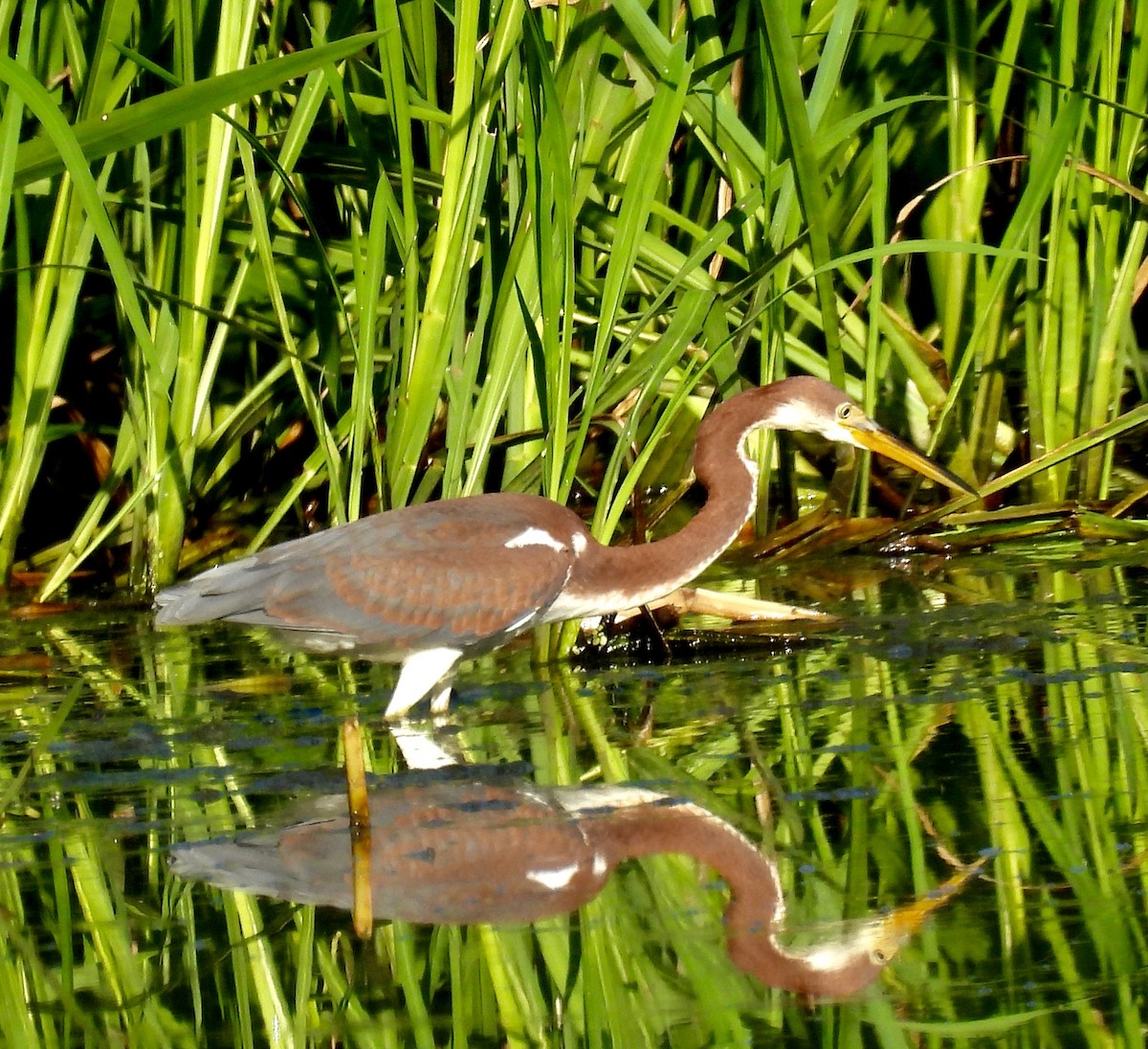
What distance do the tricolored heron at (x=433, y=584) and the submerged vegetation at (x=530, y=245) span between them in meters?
0.27

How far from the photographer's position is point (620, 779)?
4.53 metres

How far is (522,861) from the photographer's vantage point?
391cm

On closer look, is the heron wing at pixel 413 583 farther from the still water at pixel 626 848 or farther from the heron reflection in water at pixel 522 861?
the heron reflection in water at pixel 522 861

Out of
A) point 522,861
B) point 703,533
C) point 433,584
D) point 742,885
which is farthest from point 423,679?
point 742,885

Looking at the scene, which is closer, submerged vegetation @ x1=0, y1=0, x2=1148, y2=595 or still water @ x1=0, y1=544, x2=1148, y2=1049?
still water @ x1=0, y1=544, x2=1148, y2=1049

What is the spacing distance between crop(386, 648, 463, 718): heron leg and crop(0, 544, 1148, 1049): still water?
3.9 inches

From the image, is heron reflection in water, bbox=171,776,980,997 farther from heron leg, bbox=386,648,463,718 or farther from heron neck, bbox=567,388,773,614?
heron neck, bbox=567,388,773,614

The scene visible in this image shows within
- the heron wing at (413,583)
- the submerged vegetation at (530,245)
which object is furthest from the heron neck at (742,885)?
the submerged vegetation at (530,245)

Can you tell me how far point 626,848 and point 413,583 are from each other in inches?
75.4

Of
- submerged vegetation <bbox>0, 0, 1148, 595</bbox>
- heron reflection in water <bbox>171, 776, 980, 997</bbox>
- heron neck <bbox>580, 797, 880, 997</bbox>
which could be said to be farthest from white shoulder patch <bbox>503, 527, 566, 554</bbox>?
heron neck <bbox>580, 797, 880, 997</bbox>

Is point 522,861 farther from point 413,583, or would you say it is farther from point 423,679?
point 413,583

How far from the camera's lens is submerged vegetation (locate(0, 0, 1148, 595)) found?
18.7ft

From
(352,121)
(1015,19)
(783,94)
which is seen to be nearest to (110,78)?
(352,121)

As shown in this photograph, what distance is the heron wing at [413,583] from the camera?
5.61 m
